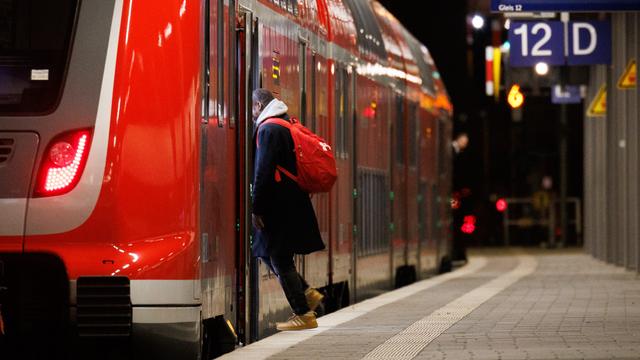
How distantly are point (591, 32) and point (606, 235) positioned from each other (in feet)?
22.1

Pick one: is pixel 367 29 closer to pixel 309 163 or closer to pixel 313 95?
pixel 313 95

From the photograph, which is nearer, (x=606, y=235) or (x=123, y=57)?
(x=123, y=57)

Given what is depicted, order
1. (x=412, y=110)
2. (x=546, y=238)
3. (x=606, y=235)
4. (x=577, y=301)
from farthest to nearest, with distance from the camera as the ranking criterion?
(x=546, y=238) → (x=606, y=235) → (x=412, y=110) → (x=577, y=301)

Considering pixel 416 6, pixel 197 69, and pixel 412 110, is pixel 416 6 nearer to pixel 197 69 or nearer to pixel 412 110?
pixel 412 110

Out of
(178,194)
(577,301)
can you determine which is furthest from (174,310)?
(577,301)

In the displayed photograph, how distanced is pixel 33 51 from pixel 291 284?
352 centimetres

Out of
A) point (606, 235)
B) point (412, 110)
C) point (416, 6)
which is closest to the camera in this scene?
point (412, 110)

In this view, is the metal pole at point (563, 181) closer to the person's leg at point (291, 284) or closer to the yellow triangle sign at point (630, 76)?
the yellow triangle sign at point (630, 76)

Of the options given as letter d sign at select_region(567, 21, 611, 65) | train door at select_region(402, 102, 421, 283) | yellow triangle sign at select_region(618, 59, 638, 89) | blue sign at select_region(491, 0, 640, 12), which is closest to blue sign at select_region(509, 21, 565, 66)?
letter d sign at select_region(567, 21, 611, 65)

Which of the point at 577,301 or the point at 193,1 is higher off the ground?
the point at 193,1

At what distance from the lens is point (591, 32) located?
83.0 feet

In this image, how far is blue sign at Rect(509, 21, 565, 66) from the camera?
81.0 feet

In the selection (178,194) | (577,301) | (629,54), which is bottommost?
(577,301)

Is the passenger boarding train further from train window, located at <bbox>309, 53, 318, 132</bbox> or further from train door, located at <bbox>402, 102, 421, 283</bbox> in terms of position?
train door, located at <bbox>402, 102, 421, 283</bbox>
